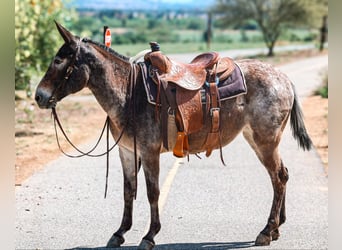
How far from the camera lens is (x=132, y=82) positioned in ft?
17.1

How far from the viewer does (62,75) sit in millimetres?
4863

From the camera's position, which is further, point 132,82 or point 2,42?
point 132,82

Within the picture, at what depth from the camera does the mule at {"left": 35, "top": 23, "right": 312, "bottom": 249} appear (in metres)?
4.89

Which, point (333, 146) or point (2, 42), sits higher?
point (2, 42)

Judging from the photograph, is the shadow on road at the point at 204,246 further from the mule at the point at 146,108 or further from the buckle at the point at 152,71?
the buckle at the point at 152,71

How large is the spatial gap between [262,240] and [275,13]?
142 feet

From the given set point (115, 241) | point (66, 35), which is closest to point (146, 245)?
point (115, 241)

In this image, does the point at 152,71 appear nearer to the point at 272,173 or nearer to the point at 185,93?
the point at 185,93

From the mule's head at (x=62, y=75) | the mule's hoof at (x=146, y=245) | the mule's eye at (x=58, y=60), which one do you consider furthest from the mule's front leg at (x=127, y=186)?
the mule's eye at (x=58, y=60)

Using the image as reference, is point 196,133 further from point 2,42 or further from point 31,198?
point 2,42

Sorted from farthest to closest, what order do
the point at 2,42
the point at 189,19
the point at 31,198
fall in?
the point at 189,19
the point at 31,198
the point at 2,42

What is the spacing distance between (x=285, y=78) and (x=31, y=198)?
11.2ft

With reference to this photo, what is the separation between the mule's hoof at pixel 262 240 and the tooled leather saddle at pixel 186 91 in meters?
0.91

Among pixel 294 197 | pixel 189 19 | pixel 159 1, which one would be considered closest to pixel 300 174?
pixel 294 197
